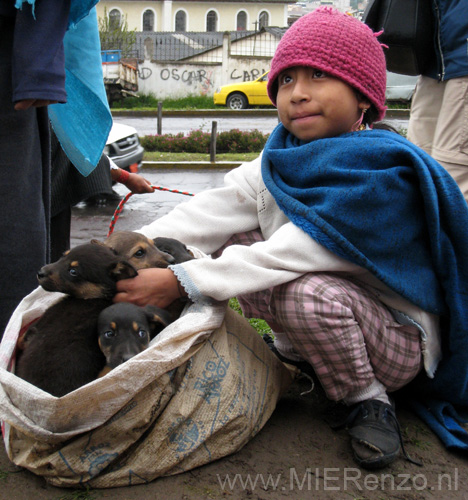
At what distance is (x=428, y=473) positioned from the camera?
2477 mm

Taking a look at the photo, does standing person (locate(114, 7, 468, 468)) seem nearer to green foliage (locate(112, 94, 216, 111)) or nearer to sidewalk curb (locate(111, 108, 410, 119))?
sidewalk curb (locate(111, 108, 410, 119))

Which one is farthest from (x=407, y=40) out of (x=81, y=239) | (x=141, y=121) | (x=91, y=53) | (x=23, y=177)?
(x=141, y=121)

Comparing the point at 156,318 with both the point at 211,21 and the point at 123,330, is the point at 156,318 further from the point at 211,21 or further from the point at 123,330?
the point at 211,21

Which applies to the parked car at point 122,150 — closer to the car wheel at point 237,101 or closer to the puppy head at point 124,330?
the puppy head at point 124,330

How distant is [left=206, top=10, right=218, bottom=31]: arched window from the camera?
2378 inches

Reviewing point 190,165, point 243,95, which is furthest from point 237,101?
point 190,165

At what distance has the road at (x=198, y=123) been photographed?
67.4ft

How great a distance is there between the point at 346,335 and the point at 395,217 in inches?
21.6

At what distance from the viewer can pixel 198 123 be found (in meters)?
23.9

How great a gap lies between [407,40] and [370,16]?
1.32 feet

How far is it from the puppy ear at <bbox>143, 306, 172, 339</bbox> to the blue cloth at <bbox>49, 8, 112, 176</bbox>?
1.30m

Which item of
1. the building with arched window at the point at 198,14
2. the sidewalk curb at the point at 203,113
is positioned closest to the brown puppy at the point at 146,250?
the sidewalk curb at the point at 203,113

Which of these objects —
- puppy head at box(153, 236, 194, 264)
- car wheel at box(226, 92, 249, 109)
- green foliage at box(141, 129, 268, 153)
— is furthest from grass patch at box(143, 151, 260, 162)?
car wheel at box(226, 92, 249, 109)

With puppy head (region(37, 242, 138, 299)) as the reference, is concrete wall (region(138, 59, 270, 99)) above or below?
below
